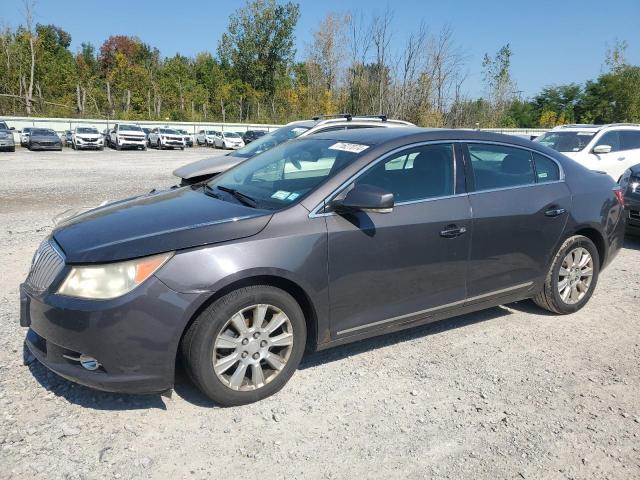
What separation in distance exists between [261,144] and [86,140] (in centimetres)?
2521

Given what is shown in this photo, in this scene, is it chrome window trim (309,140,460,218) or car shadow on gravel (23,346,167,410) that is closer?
car shadow on gravel (23,346,167,410)

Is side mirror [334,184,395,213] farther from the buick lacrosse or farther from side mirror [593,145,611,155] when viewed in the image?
side mirror [593,145,611,155]

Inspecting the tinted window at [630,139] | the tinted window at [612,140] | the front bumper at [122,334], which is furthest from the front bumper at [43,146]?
the front bumper at [122,334]

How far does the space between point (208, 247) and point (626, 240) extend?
721 centimetres

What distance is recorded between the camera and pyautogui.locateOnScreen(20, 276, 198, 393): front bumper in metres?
2.68

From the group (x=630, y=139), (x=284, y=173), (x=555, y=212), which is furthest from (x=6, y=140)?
(x=555, y=212)

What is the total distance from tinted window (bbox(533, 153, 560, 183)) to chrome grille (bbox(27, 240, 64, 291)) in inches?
143

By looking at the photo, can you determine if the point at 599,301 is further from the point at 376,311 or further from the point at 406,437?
the point at 406,437

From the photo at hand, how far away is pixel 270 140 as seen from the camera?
9.26 m

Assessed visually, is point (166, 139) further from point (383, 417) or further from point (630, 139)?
point (383, 417)

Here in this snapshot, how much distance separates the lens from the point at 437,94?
2873cm

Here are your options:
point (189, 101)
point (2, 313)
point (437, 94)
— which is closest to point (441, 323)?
point (2, 313)

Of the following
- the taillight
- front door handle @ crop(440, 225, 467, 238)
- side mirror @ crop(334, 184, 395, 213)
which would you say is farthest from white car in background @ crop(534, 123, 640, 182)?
side mirror @ crop(334, 184, 395, 213)

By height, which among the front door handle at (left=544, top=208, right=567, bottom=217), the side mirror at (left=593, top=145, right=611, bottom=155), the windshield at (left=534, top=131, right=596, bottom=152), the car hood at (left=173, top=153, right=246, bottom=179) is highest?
the windshield at (left=534, top=131, right=596, bottom=152)
